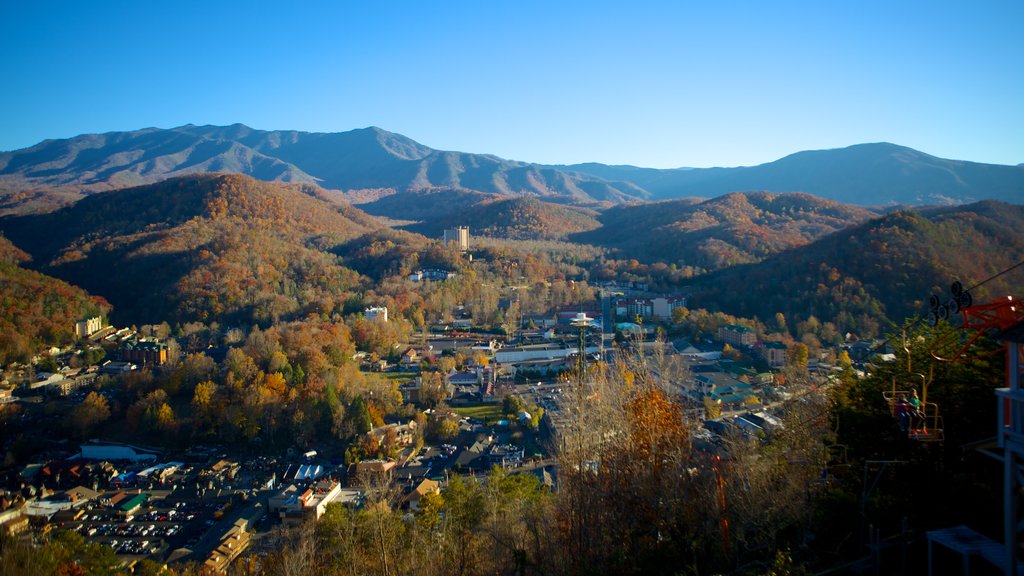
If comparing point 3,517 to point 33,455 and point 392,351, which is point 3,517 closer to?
point 33,455

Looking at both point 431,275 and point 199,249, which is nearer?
point 199,249

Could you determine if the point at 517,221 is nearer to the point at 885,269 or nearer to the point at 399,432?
the point at 885,269

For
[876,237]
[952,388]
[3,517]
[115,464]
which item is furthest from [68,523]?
[876,237]

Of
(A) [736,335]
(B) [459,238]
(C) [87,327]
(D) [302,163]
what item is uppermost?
(D) [302,163]

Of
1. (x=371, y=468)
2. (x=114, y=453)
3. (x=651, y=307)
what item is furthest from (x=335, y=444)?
(x=651, y=307)

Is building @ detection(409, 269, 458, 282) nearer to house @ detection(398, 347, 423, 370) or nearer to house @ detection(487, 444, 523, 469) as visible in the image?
house @ detection(398, 347, 423, 370)

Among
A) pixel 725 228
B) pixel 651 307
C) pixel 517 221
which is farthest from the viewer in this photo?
pixel 517 221

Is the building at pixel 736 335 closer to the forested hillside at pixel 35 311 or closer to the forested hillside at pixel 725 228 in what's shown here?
the forested hillside at pixel 725 228
